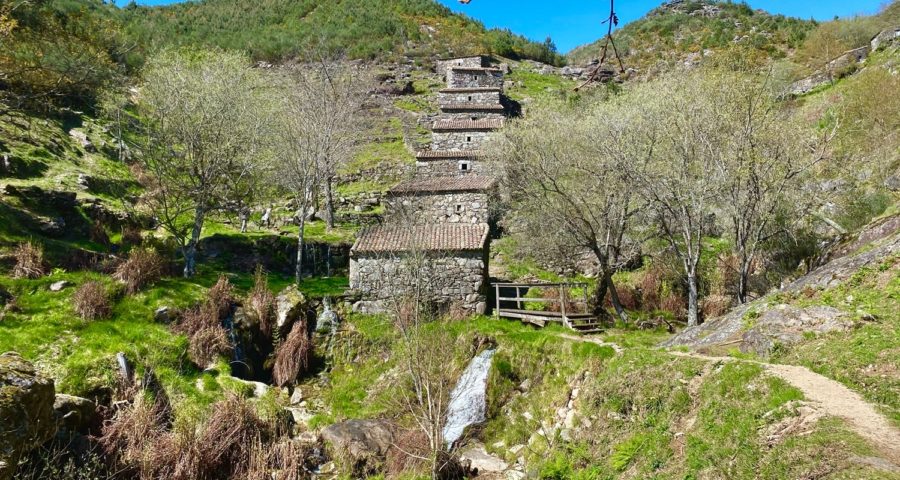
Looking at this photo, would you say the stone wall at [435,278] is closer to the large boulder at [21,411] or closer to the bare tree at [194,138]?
the bare tree at [194,138]

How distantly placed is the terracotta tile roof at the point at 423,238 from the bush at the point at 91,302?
7.18 meters

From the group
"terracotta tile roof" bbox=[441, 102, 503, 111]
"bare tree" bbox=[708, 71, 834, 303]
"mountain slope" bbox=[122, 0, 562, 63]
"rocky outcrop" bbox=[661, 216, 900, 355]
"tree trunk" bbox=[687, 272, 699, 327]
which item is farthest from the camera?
"mountain slope" bbox=[122, 0, 562, 63]

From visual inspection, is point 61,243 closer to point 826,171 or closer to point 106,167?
point 106,167

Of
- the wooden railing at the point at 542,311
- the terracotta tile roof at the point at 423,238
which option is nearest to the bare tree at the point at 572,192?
the wooden railing at the point at 542,311

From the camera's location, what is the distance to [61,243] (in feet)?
50.8

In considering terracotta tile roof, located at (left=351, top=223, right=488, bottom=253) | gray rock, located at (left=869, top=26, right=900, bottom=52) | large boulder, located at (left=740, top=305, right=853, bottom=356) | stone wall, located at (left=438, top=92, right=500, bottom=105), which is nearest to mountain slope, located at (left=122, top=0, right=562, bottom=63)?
stone wall, located at (left=438, top=92, right=500, bottom=105)

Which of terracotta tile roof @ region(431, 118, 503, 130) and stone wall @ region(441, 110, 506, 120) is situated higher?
stone wall @ region(441, 110, 506, 120)

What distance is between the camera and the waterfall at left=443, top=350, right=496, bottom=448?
458 inches

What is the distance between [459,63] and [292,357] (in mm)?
43783

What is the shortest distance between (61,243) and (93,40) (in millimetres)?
8235

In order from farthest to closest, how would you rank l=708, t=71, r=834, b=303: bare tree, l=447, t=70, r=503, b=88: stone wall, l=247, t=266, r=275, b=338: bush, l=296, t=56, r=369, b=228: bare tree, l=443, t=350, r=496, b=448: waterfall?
l=447, t=70, r=503, b=88: stone wall → l=296, t=56, r=369, b=228: bare tree → l=247, t=266, r=275, b=338: bush → l=708, t=71, r=834, b=303: bare tree → l=443, t=350, r=496, b=448: waterfall

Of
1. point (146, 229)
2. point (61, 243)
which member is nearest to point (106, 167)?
point (146, 229)

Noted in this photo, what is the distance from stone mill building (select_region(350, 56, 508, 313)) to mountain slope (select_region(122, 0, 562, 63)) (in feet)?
29.7

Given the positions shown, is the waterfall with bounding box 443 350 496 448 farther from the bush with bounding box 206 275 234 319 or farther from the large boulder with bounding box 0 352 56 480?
the large boulder with bounding box 0 352 56 480
